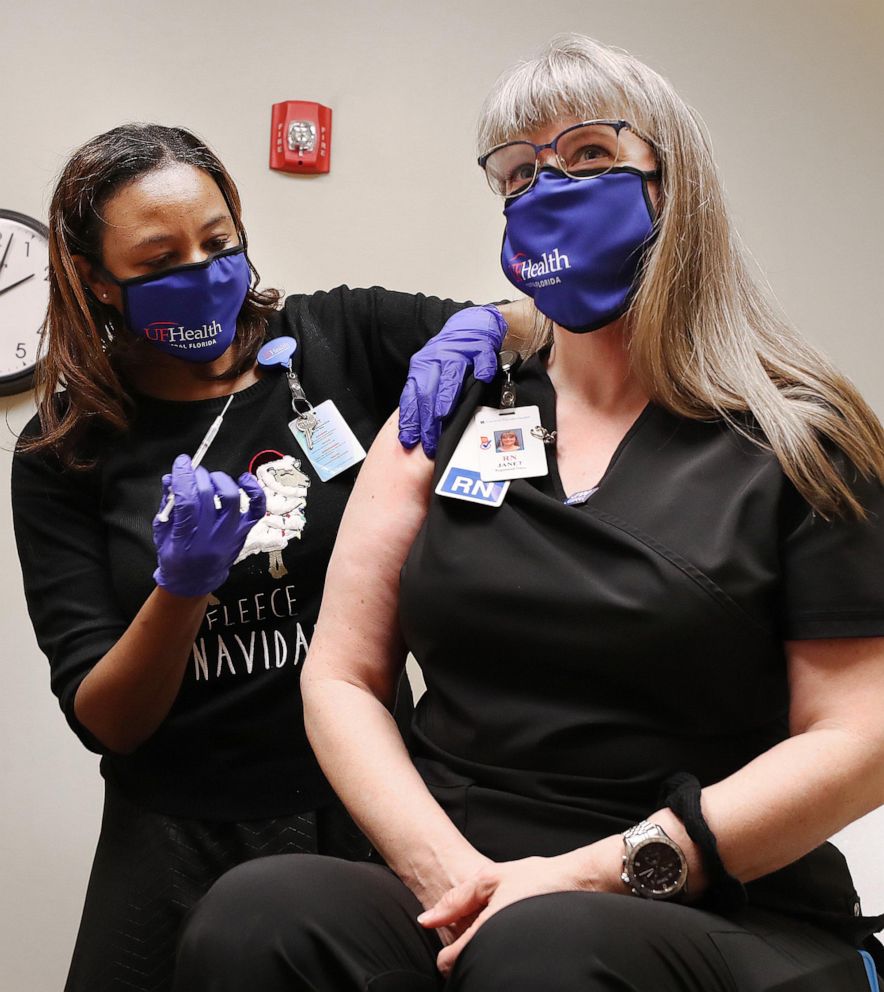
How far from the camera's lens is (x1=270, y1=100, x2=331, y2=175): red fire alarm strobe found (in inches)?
109

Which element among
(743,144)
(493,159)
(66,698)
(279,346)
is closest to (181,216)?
(279,346)

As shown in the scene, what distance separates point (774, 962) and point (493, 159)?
94 centimetres

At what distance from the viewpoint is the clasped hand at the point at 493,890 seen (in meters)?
1.06

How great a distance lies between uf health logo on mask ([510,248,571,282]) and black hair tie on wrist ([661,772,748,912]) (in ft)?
1.96

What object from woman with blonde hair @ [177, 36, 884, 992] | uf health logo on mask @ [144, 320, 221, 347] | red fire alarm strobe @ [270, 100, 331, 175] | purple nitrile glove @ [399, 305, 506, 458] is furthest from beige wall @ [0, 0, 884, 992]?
woman with blonde hair @ [177, 36, 884, 992]

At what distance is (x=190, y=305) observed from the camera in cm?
167

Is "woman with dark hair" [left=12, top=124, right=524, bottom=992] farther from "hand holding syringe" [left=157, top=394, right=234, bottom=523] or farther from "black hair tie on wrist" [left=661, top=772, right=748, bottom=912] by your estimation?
"black hair tie on wrist" [left=661, top=772, right=748, bottom=912]

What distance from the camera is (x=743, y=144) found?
2895 mm

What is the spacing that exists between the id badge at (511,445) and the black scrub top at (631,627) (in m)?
0.05

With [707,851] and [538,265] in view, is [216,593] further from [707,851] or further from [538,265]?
[707,851]

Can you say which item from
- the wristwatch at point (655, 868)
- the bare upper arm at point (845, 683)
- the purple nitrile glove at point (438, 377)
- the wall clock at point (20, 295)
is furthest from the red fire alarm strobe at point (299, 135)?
the wristwatch at point (655, 868)

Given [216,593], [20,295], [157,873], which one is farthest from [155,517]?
[20,295]

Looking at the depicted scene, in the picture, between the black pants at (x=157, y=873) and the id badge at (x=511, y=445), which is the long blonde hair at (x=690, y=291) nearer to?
the id badge at (x=511, y=445)

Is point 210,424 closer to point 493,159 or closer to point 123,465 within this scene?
point 123,465
